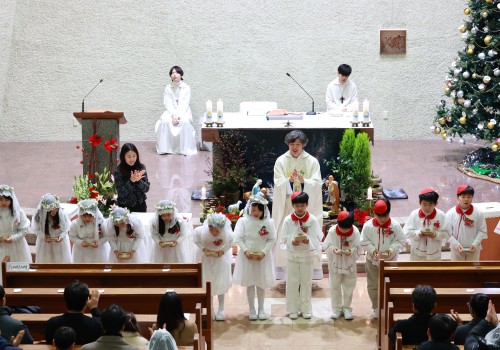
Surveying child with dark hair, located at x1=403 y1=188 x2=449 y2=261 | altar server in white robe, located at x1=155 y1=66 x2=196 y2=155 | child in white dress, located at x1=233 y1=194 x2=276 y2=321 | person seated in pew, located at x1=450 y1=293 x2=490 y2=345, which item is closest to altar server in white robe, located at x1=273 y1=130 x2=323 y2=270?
child in white dress, located at x1=233 y1=194 x2=276 y2=321

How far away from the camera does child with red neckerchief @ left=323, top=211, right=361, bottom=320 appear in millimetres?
10625

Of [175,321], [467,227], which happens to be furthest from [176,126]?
[175,321]

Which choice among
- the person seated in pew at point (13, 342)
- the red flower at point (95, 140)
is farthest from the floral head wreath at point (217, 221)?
the red flower at point (95, 140)

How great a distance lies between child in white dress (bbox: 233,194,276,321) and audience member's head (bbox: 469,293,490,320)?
337cm

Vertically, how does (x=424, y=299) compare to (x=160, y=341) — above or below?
above

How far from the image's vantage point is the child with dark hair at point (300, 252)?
35.2 feet

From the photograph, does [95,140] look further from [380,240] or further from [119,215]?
[380,240]

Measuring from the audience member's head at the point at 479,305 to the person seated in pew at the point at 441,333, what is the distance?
1.67 ft

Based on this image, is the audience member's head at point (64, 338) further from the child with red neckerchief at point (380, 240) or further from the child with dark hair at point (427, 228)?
the child with dark hair at point (427, 228)

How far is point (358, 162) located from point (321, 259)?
2039mm

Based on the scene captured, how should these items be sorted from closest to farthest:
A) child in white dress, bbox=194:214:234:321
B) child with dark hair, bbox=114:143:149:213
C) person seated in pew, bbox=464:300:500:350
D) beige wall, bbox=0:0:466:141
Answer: person seated in pew, bbox=464:300:500:350 < child in white dress, bbox=194:214:234:321 < child with dark hair, bbox=114:143:149:213 < beige wall, bbox=0:0:466:141

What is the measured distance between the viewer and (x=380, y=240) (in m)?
10.6

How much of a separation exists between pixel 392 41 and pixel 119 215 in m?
9.26

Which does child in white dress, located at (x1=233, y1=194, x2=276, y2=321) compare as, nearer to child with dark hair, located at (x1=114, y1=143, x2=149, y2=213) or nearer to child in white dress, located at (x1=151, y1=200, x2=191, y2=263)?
child in white dress, located at (x1=151, y1=200, x2=191, y2=263)
